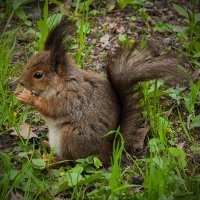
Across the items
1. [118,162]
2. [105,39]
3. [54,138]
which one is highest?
[105,39]

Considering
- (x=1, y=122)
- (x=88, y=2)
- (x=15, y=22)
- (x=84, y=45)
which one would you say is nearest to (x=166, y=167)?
(x=1, y=122)

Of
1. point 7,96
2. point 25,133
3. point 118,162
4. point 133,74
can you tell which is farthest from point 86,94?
point 7,96

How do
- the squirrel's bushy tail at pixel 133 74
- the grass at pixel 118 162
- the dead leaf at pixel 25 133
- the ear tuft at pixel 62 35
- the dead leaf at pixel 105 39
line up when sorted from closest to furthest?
the grass at pixel 118 162 < the squirrel's bushy tail at pixel 133 74 < the ear tuft at pixel 62 35 < the dead leaf at pixel 25 133 < the dead leaf at pixel 105 39

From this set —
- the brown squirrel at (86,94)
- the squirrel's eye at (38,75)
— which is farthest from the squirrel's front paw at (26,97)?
the squirrel's eye at (38,75)

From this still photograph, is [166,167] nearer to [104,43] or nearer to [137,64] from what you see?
[137,64]

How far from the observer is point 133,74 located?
342 cm

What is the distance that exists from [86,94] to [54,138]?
0.37 metres

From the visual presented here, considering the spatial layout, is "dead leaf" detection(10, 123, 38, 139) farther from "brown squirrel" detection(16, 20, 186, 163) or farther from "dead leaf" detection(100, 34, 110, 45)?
"dead leaf" detection(100, 34, 110, 45)

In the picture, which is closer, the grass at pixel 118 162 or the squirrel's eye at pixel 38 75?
the grass at pixel 118 162

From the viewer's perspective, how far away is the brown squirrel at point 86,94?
3.44 meters

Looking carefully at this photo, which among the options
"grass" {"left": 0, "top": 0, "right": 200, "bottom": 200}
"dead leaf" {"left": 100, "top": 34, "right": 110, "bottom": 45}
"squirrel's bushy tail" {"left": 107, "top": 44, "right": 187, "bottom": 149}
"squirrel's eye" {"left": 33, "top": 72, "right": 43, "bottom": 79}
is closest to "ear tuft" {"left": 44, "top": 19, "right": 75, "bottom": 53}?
"squirrel's eye" {"left": 33, "top": 72, "right": 43, "bottom": 79}

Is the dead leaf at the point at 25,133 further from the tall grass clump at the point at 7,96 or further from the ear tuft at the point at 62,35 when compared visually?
the ear tuft at the point at 62,35

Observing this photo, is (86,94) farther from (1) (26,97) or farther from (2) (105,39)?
(2) (105,39)

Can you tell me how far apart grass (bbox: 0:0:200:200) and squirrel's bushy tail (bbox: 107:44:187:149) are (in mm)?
128
